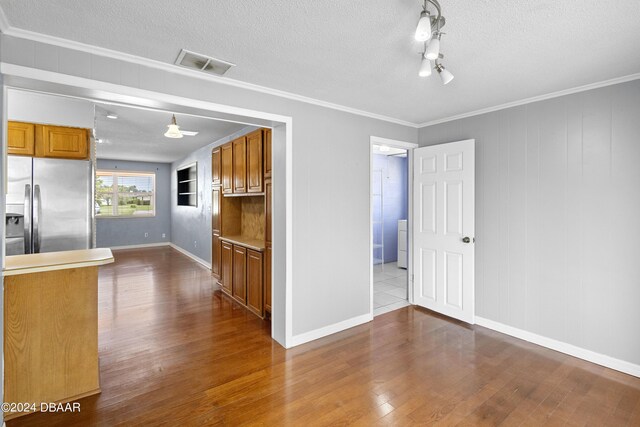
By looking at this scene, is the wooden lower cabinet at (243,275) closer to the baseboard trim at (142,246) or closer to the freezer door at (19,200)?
the freezer door at (19,200)

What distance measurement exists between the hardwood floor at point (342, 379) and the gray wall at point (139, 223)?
5.90 metres

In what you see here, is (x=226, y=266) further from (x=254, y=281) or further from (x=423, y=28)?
(x=423, y=28)

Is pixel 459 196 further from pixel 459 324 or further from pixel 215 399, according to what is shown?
pixel 215 399

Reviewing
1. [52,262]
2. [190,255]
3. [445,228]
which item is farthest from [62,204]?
[190,255]

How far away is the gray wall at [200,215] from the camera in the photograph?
635 centimetres

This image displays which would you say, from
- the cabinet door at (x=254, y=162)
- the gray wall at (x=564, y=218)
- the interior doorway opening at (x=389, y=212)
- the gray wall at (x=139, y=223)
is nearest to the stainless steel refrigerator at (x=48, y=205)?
the cabinet door at (x=254, y=162)

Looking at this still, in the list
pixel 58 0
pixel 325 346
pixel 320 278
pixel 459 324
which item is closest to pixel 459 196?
pixel 459 324

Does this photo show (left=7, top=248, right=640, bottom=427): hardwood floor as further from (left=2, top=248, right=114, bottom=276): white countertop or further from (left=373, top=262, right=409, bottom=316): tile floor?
(left=2, top=248, right=114, bottom=276): white countertop

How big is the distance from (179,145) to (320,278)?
4964mm

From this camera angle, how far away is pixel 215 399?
2.16 metres

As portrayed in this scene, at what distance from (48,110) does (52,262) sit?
2.08 metres

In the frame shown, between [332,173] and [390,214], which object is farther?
[390,214]

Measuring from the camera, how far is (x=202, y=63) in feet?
7.41

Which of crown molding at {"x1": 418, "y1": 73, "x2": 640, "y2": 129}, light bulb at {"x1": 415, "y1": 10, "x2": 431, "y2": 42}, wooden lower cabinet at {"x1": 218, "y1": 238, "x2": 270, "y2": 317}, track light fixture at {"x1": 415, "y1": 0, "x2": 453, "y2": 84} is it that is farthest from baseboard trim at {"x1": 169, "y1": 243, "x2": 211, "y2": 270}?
light bulb at {"x1": 415, "y1": 10, "x2": 431, "y2": 42}
